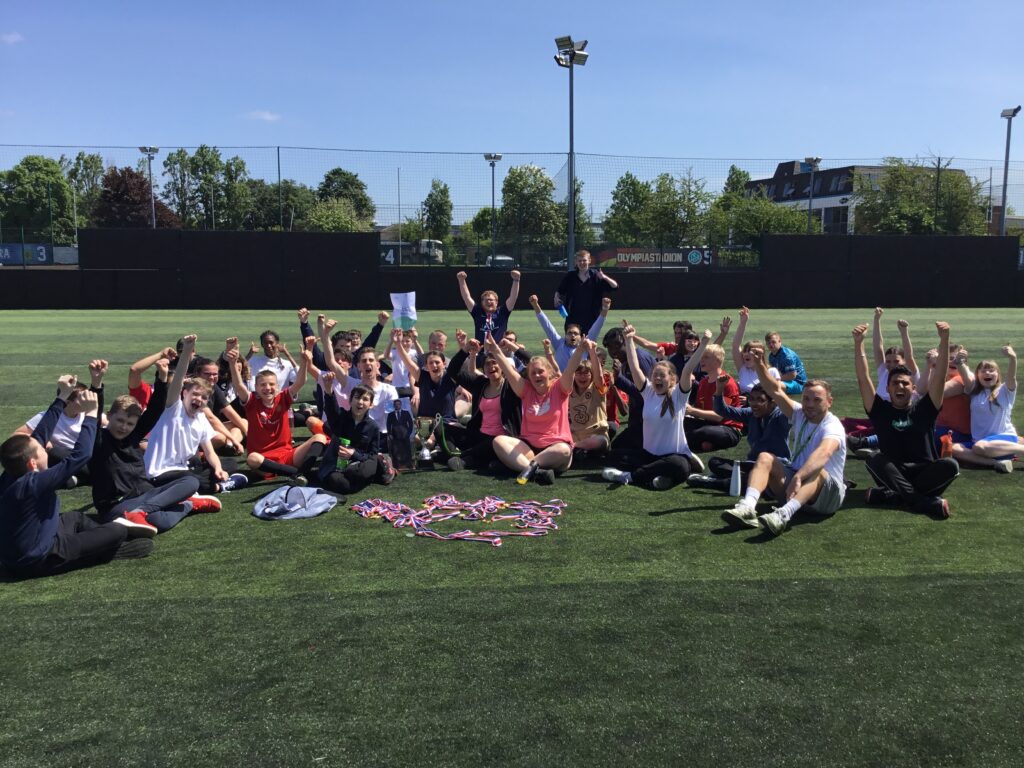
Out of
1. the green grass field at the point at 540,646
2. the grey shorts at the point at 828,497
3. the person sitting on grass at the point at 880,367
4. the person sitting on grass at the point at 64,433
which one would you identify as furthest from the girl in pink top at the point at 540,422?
the person sitting on grass at the point at 64,433

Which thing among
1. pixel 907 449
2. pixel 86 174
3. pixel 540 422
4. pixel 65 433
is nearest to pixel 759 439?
pixel 907 449

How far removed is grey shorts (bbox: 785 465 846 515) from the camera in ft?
20.5

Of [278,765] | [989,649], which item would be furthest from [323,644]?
[989,649]

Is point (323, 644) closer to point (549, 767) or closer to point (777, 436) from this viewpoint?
point (549, 767)

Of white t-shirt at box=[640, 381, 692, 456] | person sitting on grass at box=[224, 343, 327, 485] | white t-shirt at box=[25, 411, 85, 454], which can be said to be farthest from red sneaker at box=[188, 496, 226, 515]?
white t-shirt at box=[640, 381, 692, 456]

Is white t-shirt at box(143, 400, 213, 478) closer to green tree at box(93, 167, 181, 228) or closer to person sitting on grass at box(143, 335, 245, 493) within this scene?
person sitting on grass at box(143, 335, 245, 493)

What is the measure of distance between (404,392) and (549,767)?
630 cm

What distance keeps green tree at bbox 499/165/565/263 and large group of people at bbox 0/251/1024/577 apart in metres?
20.4

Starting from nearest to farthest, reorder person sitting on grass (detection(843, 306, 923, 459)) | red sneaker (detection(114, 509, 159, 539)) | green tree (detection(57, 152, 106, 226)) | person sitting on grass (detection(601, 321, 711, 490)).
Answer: red sneaker (detection(114, 509, 159, 539)) → person sitting on grass (detection(601, 321, 711, 490)) → person sitting on grass (detection(843, 306, 923, 459)) → green tree (detection(57, 152, 106, 226))

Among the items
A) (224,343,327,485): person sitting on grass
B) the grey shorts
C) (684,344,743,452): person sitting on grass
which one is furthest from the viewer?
(684,344,743,452): person sitting on grass

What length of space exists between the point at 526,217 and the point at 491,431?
23.1 m

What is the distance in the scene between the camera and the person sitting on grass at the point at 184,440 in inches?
260

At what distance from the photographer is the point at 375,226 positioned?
31531 mm

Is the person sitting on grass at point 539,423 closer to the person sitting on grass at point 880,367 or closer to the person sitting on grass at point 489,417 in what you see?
the person sitting on grass at point 489,417
